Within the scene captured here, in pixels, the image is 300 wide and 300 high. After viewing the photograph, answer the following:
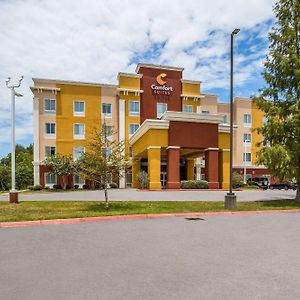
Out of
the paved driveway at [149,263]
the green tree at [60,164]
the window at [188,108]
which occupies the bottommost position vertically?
the paved driveway at [149,263]

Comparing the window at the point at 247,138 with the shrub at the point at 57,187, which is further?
the window at the point at 247,138

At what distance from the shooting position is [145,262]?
6.53m

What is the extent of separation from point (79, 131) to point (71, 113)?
2.89m

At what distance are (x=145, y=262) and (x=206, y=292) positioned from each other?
1905 mm

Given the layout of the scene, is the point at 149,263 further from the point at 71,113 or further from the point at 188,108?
the point at 188,108

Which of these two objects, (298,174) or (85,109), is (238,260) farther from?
(85,109)

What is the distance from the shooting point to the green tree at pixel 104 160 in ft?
52.0

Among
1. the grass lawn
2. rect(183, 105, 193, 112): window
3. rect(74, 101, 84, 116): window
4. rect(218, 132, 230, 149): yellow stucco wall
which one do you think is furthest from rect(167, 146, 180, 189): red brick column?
rect(74, 101, 84, 116): window

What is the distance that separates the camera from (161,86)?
51.1 metres

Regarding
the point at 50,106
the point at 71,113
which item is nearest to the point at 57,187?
the point at 71,113

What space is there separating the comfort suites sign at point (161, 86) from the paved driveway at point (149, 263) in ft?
136

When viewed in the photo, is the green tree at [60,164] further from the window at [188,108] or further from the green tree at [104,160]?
the green tree at [104,160]

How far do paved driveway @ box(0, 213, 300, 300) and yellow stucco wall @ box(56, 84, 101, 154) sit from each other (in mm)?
38384

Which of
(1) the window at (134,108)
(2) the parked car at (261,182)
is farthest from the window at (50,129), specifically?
(2) the parked car at (261,182)
